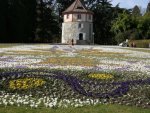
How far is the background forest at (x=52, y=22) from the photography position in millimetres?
88188

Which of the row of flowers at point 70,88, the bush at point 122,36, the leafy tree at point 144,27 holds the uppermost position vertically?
the leafy tree at point 144,27

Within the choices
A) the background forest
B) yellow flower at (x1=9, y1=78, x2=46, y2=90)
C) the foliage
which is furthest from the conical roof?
the foliage

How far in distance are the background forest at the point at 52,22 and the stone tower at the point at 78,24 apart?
4.84 metres

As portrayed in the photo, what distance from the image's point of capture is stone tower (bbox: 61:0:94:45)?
9912 centimetres

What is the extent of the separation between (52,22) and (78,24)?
7.72m

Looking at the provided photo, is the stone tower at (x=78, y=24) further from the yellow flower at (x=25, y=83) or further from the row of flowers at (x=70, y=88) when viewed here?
the yellow flower at (x=25, y=83)

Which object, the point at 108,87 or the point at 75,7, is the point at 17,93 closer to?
the point at 108,87

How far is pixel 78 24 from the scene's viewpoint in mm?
100375

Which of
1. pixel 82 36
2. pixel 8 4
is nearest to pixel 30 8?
pixel 8 4

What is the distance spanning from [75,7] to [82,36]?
7.96 metres

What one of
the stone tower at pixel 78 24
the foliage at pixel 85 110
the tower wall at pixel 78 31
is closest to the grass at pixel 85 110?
the foliage at pixel 85 110

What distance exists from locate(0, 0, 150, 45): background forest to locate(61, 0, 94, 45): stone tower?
484 centimetres

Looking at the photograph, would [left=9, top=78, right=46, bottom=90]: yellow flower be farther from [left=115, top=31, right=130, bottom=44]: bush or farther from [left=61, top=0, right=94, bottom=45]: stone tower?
[left=61, top=0, right=94, bottom=45]: stone tower

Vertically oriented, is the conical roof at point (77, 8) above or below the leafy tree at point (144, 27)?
above
